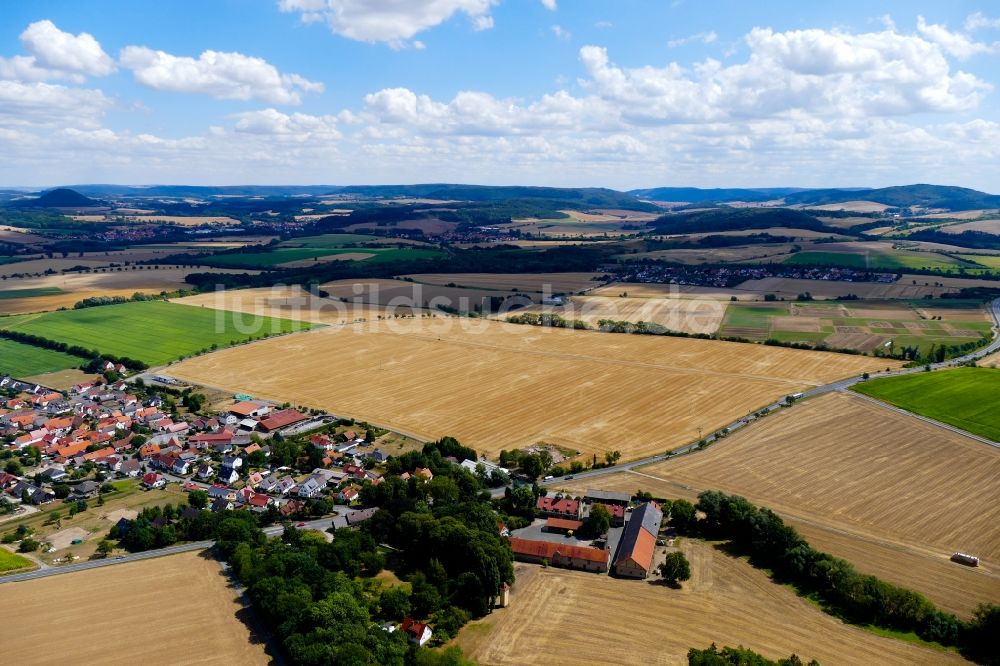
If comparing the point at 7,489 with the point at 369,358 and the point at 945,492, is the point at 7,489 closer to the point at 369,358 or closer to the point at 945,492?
the point at 369,358

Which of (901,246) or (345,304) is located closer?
(345,304)

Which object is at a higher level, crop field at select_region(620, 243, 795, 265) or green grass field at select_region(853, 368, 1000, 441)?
crop field at select_region(620, 243, 795, 265)

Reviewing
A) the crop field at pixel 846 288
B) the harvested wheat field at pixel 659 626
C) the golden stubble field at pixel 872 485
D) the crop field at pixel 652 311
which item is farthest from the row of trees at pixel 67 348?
the crop field at pixel 846 288

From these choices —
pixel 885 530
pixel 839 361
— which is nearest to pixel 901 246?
pixel 839 361

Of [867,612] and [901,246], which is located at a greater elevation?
[901,246]

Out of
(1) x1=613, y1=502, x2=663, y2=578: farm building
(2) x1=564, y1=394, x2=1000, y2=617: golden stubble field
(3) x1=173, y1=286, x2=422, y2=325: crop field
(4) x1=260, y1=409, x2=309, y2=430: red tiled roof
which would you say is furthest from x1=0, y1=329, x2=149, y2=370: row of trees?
(1) x1=613, y1=502, x2=663, y2=578: farm building

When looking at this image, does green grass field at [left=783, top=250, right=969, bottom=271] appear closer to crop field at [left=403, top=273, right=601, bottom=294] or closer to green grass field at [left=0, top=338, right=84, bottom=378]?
crop field at [left=403, top=273, right=601, bottom=294]

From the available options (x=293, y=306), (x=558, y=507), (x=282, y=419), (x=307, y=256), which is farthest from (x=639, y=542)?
(x=307, y=256)

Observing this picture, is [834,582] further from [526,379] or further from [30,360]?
[30,360]
